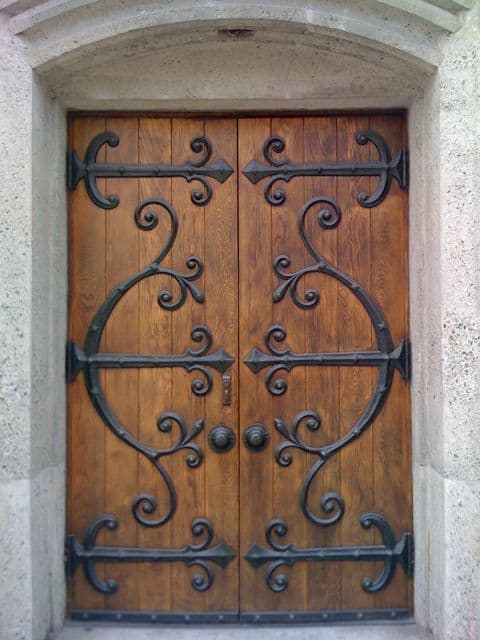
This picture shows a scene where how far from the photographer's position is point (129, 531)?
251cm

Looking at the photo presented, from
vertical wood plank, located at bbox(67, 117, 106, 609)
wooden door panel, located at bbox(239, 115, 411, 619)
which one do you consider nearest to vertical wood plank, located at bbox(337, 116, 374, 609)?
wooden door panel, located at bbox(239, 115, 411, 619)

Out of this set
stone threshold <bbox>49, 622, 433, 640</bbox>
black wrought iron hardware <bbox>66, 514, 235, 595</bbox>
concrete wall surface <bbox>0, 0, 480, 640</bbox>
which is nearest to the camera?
concrete wall surface <bbox>0, 0, 480, 640</bbox>

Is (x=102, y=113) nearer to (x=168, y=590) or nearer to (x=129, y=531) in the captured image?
(x=129, y=531)

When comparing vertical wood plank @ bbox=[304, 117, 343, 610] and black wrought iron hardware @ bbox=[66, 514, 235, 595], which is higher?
vertical wood plank @ bbox=[304, 117, 343, 610]

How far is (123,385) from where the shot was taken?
2512 millimetres

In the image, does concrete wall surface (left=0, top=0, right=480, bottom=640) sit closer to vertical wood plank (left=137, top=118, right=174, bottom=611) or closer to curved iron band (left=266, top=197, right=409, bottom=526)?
curved iron band (left=266, top=197, right=409, bottom=526)

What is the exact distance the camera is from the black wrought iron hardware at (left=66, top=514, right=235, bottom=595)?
249cm

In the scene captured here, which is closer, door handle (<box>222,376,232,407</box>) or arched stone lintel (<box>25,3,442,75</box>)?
arched stone lintel (<box>25,3,442,75</box>)

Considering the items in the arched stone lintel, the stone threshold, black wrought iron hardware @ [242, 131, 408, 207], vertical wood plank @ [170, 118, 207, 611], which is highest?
the arched stone lintel

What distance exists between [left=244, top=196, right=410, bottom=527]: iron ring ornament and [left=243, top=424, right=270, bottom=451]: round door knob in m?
0.06

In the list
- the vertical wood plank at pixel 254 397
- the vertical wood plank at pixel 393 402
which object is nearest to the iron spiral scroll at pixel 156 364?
the vertical wood plank at pixel 254 397

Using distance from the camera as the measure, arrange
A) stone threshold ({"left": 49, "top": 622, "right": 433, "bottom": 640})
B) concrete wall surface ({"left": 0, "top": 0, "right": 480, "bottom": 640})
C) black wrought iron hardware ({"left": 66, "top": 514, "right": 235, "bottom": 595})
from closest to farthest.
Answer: concrete wall surface ({"left": 0, "top": 0, "right": 480, "bottom": 640}) < stone threshold ({"left": 49, "top": 622, "right": 433, "bottom": 640}) < black wrought iron hardware ({"left": 66, "top": 514, "right": 235, "bottom": 595})

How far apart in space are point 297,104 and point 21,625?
2.18 m

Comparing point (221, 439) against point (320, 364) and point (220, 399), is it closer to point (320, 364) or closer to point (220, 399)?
point (220, 399)
